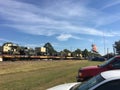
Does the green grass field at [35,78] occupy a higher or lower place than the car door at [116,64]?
lower

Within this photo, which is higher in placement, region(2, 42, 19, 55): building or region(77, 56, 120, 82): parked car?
region(2, 42, 19, 55): building

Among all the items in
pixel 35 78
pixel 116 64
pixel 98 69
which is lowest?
pixel 35 78

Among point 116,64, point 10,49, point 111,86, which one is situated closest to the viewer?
point 111,86

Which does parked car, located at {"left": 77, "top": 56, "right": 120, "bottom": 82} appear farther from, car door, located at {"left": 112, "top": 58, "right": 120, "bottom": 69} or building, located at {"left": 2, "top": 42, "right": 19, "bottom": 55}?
building, located at {"left": 2, "top": 42, "right": 19, "bottom": 55}

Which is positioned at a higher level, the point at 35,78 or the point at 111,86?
the point at 111,86

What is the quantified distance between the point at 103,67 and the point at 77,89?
7.51 m

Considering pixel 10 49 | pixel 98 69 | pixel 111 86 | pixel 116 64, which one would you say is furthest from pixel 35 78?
pixel 10 49

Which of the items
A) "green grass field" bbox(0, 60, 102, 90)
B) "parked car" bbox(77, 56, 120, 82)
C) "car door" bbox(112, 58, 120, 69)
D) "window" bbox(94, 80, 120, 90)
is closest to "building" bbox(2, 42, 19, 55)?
"green grass field" bbox(0, 60, 102, 90)

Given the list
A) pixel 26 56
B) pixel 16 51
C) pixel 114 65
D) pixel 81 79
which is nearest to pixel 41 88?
pixel 81 79

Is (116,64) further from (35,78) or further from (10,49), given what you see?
(10,49)

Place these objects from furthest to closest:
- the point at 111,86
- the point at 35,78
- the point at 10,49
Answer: the point at 10,49, the point at 35,78, the point at 111,86

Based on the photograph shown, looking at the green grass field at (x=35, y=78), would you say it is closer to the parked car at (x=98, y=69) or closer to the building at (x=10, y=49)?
the parked car at (x=98, y=69)

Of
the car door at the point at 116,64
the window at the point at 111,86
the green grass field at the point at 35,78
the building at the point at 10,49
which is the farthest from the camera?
the building at the point at 10,49

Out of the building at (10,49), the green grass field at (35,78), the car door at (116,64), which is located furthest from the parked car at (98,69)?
the building at (10,49)
